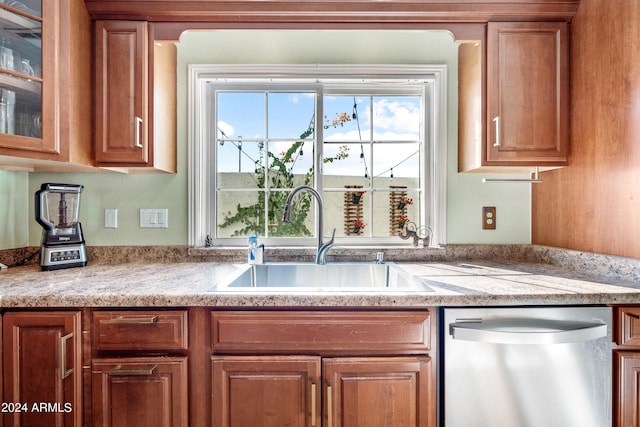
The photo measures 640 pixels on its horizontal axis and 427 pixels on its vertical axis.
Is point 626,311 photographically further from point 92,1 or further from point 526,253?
point 92,1

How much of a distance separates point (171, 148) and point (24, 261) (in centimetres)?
92

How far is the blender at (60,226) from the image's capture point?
149cm

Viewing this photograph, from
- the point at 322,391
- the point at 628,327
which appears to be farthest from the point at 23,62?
the point at 628,327

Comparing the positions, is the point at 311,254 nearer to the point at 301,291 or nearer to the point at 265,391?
the point at 301,291

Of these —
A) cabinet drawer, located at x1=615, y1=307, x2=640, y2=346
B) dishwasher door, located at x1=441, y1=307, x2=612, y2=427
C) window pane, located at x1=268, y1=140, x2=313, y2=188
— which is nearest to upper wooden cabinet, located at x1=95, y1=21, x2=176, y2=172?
window pane, located at x1=268, y1=140, x2=313, y2=188

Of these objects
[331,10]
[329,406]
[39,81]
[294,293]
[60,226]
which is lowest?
[329,406]

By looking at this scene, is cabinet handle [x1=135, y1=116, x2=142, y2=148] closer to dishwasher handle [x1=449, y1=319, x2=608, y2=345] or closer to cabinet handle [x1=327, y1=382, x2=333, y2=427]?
cabinet handle [x1=327, y1=382, x2=333, y2=427]

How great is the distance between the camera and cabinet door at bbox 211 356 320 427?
113 cm

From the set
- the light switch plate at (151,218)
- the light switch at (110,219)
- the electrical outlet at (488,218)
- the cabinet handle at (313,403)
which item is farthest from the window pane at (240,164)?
the electrical outlet at (488,218)

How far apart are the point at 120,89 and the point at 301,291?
1.22 metres

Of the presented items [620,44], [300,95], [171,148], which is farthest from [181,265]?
[620,44]

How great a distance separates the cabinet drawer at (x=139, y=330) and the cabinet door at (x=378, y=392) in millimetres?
514

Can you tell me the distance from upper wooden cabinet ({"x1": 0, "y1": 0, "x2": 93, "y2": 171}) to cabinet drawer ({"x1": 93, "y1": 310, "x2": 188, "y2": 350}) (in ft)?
2.32

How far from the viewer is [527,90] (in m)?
1.55
